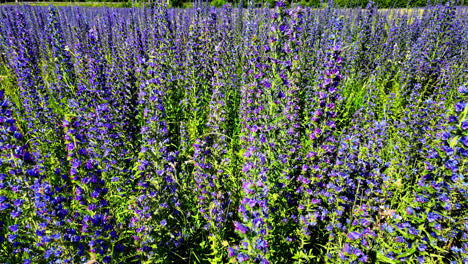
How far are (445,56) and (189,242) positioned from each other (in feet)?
28.5

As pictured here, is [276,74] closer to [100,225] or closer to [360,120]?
[360,120]

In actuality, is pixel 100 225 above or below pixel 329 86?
below

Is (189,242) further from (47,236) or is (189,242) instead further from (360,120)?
(360,120)

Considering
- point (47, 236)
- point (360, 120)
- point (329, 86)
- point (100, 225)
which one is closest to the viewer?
point (47, 236)

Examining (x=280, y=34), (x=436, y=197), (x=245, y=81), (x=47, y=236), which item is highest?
(x=280, y=34)

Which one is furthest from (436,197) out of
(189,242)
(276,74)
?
(189,242)

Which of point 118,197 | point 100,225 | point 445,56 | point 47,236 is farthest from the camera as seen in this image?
point 445,56

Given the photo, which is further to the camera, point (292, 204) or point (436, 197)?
point (292, 204)

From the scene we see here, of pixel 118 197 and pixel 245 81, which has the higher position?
pixel 245 81

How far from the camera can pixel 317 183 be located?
2975mm

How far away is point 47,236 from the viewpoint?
2.12 meters

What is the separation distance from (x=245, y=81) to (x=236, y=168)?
2.03 m

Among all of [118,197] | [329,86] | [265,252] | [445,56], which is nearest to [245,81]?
[329,86]

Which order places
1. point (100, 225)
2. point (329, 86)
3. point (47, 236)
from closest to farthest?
1. point (47, 236)
2. point (100, 225)
3. point (329, 86)
